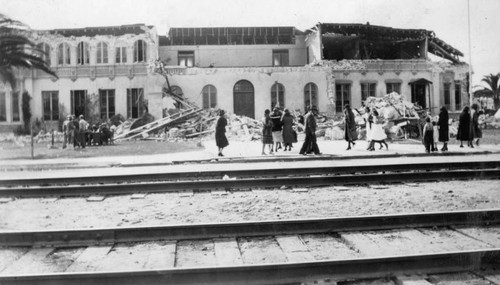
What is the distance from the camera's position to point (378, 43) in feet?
132

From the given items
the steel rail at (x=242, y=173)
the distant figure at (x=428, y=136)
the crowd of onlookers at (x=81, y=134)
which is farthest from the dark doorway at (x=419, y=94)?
the steel rail at (x=242, y=173)

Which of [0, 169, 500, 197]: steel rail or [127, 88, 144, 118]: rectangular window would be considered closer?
[0, 169, 500, 197]: steel rail

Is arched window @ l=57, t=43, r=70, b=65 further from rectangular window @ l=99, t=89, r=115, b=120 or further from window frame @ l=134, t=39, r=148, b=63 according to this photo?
window frame @ l=134, t=39, r=148, b=63

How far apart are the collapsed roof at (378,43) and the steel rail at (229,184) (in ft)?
95.4

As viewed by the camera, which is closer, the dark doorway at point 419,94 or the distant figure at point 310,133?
the distant figure at point 310,133

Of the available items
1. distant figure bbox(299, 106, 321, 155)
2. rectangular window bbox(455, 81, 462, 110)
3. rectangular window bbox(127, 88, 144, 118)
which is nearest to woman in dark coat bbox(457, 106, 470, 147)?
distant figure bbox(299, 106, 321, 155)

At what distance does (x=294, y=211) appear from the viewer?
734cm

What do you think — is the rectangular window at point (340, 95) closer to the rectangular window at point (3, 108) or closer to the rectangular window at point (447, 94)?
the rectangular window at point (447, 94)

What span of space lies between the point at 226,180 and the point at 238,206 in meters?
1.87

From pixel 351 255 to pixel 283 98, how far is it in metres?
31.2

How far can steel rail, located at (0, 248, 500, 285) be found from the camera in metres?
4.09

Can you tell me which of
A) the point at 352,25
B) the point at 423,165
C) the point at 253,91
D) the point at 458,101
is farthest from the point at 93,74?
the point at 458,101

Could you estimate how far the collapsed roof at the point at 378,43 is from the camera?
3806cm

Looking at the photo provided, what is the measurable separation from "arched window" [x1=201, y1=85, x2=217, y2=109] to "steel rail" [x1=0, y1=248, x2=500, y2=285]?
31.2 m
